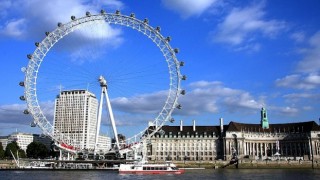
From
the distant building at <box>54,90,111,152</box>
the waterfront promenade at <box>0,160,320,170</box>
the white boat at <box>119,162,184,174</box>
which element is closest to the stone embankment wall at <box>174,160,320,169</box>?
the waterfront promenade at <box>0,160,320,170</box>

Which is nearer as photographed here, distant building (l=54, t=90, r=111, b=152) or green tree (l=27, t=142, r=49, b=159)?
distant building (l=54, t=90, r=111, b=152)

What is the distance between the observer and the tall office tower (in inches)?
5118

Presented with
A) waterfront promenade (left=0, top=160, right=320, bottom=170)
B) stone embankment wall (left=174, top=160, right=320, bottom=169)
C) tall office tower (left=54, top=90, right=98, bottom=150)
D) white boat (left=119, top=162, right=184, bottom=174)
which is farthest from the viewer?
tall office tower (left=54, top=90, right=98, bottom=150)

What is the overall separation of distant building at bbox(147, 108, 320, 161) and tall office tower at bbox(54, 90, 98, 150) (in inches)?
959

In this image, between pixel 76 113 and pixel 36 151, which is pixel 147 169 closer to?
pixel 36 151

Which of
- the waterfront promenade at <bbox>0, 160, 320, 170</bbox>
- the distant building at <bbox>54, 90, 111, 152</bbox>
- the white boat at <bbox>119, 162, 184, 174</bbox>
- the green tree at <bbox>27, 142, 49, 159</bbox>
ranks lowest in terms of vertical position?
the waterfront promenade at <bbox>0, 160, 320, 170</bbox>

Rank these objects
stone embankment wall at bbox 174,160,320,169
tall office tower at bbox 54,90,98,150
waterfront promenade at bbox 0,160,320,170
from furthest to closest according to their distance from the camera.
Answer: tall office tower at bbox 54,90,98,150, stone embankment wall at bbox 174,160,320,169, waterfront promenade at bbox 0,160,320,170

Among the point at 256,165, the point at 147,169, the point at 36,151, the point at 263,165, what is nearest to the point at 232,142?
the point at 256,165

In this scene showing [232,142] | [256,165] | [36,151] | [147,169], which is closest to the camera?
[147,169]

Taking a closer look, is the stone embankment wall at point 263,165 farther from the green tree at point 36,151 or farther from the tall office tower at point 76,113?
the green tree at point 36,151

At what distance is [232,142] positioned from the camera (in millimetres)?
131625

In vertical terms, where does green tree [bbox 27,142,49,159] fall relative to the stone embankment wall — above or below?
above

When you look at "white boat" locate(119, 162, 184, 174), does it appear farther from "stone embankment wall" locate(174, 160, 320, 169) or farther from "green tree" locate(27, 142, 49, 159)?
"green tree" locate(27, 142, 49, 159)

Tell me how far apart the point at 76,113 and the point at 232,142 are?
176 feet
